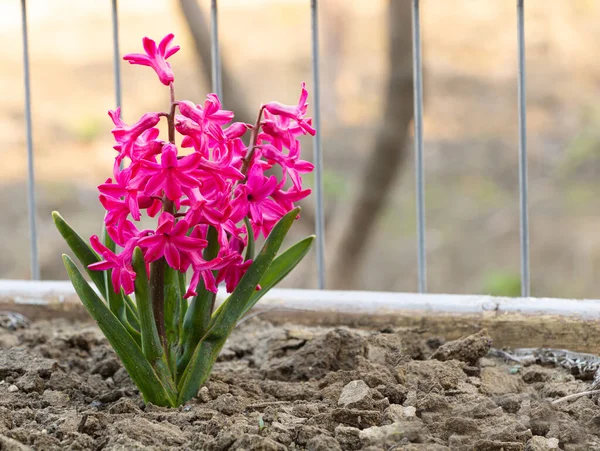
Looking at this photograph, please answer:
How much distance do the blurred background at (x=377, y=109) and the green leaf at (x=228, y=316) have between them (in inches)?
293

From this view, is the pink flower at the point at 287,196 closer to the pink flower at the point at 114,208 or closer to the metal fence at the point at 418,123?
the pink flower at the point at 114,208

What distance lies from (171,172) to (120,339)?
37 cm

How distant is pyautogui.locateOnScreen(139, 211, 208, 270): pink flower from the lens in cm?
169

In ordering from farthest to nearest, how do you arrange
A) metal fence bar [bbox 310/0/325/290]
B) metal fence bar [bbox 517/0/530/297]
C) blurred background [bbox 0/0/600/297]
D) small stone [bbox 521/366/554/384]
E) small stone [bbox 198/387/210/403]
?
1. blurred background [bbox 0/0/600/297]
2. metal fence bar [bbox 310/0/325/290]
3. metal fence bar [bbox 517/0/530/297]
4. small stone [bbox 521/366/554/384]
5. small stone [bbox 198/387/210/403]

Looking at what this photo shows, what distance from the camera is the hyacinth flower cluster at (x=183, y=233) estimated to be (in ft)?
5.58

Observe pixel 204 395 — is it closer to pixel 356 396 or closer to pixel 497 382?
pixel 356 396

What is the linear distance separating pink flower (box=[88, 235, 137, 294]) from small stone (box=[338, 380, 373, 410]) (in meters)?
0.47

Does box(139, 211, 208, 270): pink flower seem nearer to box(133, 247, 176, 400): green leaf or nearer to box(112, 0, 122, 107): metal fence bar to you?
box(133, 247, 176, 400): green leaf

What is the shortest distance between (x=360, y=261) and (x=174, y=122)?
195 inches

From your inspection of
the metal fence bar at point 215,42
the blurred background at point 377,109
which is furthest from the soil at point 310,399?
the blurred background at point 377,109

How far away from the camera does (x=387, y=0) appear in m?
5.46

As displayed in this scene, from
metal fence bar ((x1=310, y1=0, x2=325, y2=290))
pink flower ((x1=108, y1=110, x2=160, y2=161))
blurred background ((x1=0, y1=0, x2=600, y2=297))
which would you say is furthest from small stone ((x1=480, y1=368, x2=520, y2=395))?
blurred background ((x1=0, y1=0, x2=600, y2=297))

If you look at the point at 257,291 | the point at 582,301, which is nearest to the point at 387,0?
the point at 582,301

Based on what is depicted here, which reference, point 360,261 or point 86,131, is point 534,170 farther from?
point 86,131
